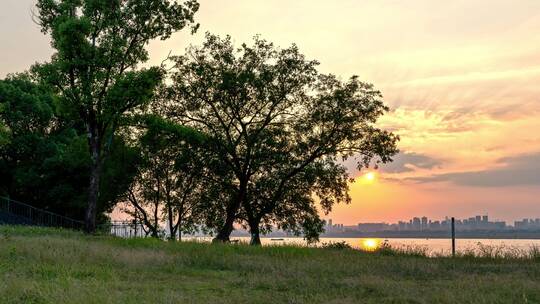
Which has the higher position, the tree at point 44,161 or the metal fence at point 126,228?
the tree at point 44,161

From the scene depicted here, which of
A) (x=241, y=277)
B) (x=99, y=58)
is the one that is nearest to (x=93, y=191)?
(x=99, y=58)

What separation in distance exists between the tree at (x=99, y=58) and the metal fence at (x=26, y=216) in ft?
45.3

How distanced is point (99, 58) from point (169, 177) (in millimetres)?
19492

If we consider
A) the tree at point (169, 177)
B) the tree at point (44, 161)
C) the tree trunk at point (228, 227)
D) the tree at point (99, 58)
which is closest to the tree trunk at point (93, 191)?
the tree at point (99, 58)

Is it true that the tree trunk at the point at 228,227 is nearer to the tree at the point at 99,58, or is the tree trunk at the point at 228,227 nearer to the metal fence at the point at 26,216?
the tree at the point at 99,58

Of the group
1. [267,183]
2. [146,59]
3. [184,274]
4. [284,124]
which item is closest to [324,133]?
[284,124]

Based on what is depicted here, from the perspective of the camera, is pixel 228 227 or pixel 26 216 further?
pixel 26 216

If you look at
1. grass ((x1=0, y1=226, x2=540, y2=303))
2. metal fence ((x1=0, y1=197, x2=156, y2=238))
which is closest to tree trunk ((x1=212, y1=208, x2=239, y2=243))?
metal fence ((x1=0, y1=197, x2=156, y2=238))

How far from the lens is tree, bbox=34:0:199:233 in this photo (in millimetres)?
31453

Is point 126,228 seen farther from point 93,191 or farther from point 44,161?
point 93,191

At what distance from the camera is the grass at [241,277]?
436 inches

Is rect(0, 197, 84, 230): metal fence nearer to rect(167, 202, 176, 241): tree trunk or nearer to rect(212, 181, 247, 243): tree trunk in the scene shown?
rect(167, 202, 176, 241): tree trunk

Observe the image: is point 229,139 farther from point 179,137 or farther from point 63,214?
point 63,214

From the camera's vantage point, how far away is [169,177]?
49781 mm
